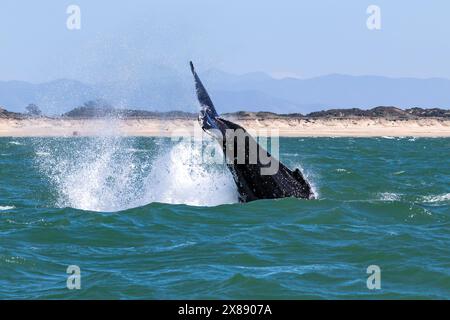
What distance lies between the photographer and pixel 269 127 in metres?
94.0

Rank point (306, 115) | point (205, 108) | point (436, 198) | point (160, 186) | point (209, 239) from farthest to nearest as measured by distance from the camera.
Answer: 1. point (306, 115)
2. point (160, 186)
3. point (436, 198)
4. point (205, 108)
5. point (209, 239)

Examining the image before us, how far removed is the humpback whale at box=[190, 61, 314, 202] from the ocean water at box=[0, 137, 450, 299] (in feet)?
1.20

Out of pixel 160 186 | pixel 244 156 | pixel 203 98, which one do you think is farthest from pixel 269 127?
pixel 244 156

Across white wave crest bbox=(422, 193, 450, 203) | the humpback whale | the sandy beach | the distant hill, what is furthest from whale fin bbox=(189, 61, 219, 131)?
the distant hill

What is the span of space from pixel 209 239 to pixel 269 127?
80.0 metres

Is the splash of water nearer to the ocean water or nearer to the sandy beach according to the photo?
the ocean water

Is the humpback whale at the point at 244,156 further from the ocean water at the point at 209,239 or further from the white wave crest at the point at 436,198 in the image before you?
the white wave crest at the point at 436,198

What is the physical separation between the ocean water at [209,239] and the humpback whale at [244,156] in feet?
1.20

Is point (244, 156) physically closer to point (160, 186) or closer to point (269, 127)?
point (160, 186)

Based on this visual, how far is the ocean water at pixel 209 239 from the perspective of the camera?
11172 millimetres

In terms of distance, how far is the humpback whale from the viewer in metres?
15.8

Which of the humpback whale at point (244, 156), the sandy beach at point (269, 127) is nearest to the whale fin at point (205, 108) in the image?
the humpback whale at point (244, 156)
